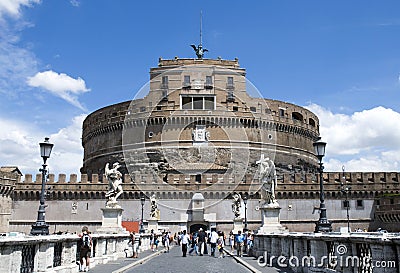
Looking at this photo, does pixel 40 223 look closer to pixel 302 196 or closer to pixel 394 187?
pixel 302 196

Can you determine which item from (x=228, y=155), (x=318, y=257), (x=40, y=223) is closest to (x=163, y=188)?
(x=228, y=155)

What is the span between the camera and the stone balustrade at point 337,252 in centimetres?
520

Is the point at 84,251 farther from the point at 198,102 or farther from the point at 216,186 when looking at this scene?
the point at 198,102

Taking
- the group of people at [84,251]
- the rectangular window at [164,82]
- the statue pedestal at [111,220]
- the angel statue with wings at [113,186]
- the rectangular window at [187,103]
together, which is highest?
the rectangular window at [164,82]

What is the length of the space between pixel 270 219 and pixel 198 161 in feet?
109

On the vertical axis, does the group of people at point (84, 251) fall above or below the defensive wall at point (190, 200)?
below

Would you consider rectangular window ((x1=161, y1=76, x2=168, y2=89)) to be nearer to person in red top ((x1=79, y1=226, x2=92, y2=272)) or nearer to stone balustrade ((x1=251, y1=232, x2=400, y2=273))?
stone balustrade ((x1=251, y1=232, x2=400, y2=273))

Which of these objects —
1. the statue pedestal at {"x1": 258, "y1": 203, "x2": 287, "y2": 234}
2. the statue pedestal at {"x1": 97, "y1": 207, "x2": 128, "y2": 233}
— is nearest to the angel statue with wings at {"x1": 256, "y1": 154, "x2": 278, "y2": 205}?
the statue pedestal at {"x1": 258, "y1": 203, "x2": 287, "y2": 234}

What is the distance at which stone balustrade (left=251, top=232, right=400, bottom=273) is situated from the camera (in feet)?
17.1

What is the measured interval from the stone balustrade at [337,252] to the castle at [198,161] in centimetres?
2978

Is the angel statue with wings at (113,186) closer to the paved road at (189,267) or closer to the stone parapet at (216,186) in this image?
the paved road at (189,267)

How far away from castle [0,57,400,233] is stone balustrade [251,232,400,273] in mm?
29785

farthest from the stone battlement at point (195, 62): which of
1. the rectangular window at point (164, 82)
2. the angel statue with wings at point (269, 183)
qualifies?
the angel statue with wings at point (269, 183)

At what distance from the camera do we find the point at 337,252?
6832mm
